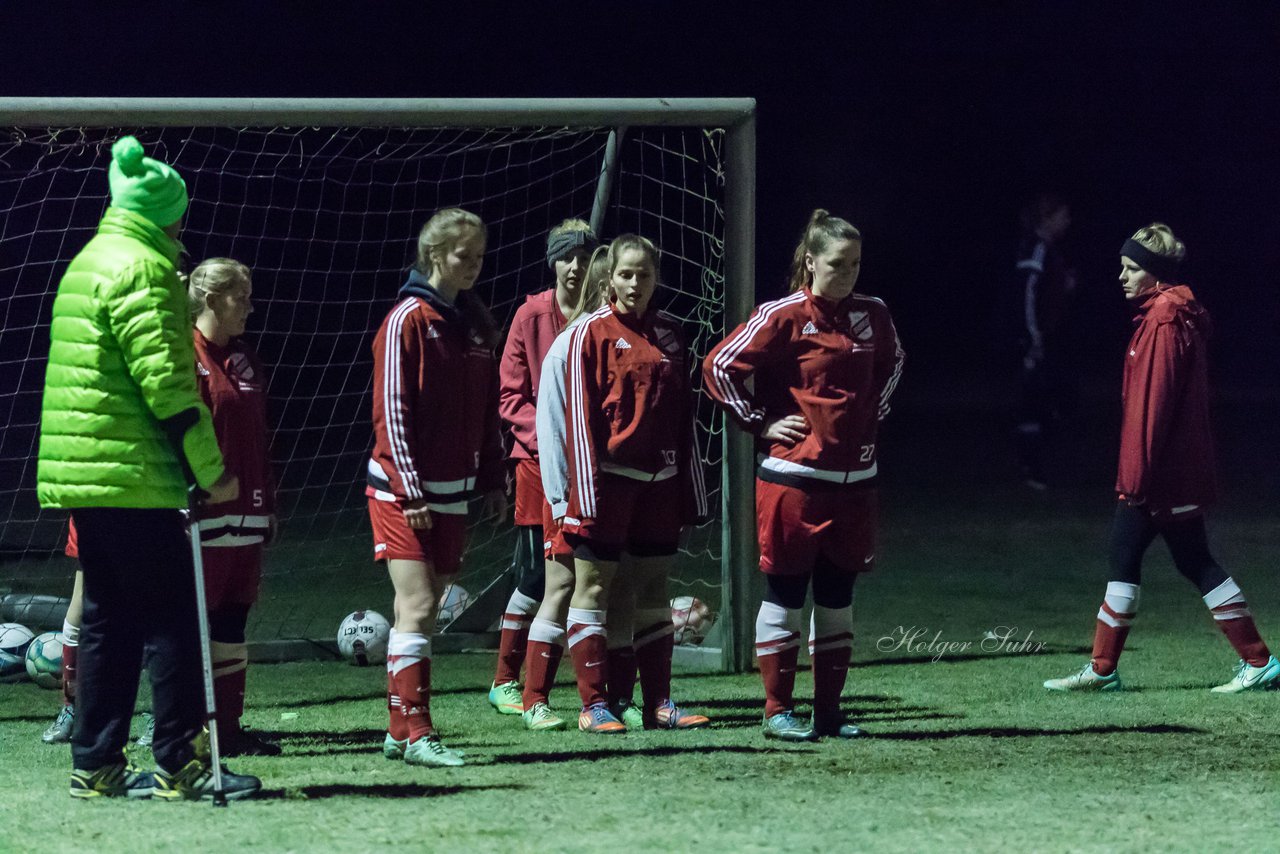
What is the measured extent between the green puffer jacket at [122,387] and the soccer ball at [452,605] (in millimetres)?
2892

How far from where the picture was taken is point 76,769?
14.7 feet

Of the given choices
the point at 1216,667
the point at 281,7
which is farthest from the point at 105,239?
the point at 281,7

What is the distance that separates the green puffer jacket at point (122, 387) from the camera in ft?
13.8

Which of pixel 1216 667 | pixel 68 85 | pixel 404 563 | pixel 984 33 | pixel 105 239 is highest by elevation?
pixel 984 33

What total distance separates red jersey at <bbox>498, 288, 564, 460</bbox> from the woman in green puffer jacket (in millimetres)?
1600

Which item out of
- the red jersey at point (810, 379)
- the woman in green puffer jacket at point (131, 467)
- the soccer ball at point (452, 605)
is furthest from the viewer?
the soccer ball at point (452, 605)

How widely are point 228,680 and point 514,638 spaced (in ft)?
3.79

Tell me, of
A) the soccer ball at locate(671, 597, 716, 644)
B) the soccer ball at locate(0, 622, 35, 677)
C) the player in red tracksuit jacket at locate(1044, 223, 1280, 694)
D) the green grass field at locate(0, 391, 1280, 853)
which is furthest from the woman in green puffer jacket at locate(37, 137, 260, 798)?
the player in red tracksuit jacket at locate(1044, 223, 1280, 694)

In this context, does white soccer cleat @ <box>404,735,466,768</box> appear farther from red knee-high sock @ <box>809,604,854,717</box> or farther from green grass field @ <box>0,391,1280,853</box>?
red knee-high sock @ <box>809,604,854,717</box>

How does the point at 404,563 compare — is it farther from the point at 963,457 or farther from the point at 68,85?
the point at 68,85

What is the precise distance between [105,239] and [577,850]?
1.88 meters

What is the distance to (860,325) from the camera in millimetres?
5270

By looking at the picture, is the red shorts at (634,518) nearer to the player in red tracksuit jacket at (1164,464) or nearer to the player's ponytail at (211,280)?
the player's ponytail at (211,280)

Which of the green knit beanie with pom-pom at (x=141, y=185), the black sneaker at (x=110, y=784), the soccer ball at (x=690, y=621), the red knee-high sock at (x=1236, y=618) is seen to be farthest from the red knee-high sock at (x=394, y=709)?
the red knee-high sock at (x=1236, y=618)
